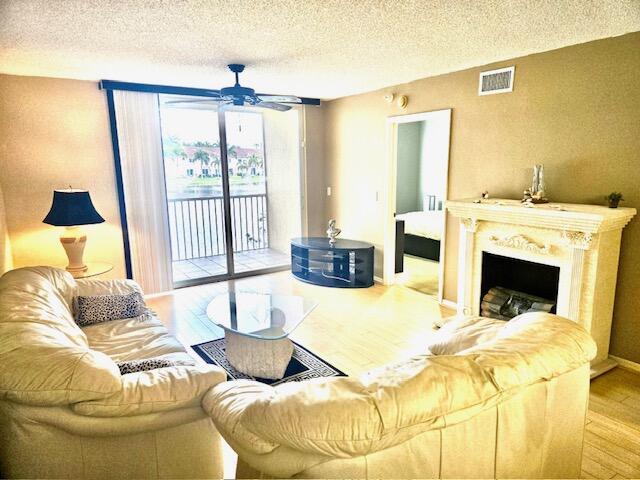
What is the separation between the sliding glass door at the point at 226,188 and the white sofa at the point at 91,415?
3.66 m

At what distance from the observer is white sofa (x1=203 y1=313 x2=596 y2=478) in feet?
3.66

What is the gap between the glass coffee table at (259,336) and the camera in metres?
2.88

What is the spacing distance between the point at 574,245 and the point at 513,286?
95 centimetres

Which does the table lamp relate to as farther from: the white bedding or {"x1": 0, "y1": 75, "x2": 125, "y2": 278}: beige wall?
the white bedding

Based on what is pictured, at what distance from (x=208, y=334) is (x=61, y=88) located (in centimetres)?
291

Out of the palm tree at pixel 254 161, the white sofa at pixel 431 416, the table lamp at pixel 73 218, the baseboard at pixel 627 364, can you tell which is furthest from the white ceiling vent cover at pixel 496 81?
A: the table lamp at pixel 73 218

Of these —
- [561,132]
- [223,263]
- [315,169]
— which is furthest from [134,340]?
[315,169]

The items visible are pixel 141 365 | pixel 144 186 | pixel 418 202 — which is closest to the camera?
pixel 141 365

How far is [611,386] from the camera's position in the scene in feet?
9.22

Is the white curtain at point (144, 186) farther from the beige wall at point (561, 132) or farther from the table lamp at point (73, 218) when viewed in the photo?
the beige wall at point (561, 132)

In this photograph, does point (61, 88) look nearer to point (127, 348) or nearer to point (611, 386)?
point (127, 348)

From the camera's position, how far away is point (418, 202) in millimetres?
7191

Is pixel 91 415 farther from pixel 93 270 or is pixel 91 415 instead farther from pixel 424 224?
pixel 424 224

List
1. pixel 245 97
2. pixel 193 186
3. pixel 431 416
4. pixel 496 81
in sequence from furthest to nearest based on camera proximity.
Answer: pixel 193 186
pixel 496 81
pixel 245 97
pixel 431 416
